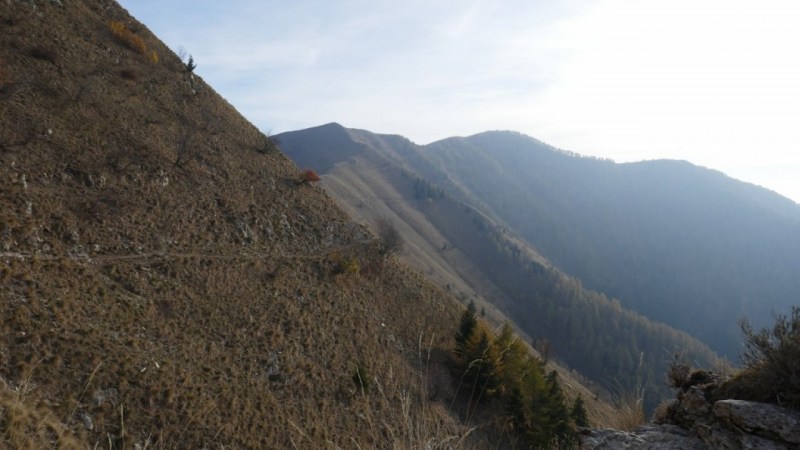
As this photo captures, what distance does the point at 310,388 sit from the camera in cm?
2416

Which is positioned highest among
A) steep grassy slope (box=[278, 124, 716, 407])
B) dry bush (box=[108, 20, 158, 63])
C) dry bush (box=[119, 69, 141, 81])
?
dry bush (box=[108, 20, 158, 63])

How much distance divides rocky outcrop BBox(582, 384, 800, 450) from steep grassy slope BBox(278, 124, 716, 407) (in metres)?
104

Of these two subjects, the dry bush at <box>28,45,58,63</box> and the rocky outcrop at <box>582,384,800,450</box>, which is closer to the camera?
the rocky outcrop at <box>582,384,800,450</box>

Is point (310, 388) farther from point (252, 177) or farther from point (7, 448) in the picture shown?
point (7, 448)

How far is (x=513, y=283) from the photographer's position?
15188cm

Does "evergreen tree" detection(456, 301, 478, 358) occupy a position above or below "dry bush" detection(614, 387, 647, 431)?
below

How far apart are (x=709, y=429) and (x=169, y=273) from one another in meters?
24.7

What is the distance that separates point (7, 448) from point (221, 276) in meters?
23.9

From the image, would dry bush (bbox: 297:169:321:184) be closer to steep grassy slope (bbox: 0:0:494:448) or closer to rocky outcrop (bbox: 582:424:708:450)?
steep grassy slope (bbox: 0:0:494:448)

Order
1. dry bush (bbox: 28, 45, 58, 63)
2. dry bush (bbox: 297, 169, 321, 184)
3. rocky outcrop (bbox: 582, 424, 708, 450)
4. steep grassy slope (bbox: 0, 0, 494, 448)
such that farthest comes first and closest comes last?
dry bush (bbox: 297, 169, 321, 184)
dry bush (bbox: 28, 45, 58, 63)
steep grassy slope (bbox: 0, 0, 494, 448)
rocky outcrop (bbox: 582, 424, 708, 450)

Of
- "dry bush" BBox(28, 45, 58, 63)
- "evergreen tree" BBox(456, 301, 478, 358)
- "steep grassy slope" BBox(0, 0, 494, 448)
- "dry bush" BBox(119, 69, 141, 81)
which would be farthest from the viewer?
"evergreen tree" BBox(456, 301, 478, 358)

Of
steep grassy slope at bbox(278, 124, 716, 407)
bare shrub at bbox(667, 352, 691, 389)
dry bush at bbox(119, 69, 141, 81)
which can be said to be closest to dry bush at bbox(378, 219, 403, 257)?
dry bush at bbox(119, 69, 141, 81)

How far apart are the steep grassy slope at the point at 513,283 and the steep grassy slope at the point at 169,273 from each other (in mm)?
80753

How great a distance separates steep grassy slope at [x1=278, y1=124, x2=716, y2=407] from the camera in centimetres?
12194
